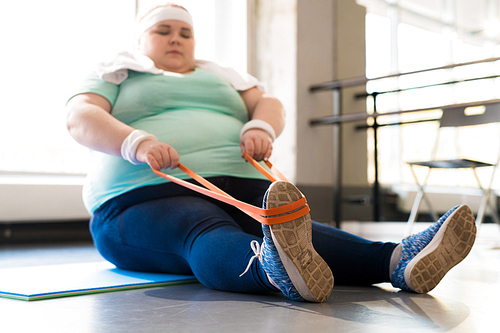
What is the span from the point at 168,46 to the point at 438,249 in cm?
95

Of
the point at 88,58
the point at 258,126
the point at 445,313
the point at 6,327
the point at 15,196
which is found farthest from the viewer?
the point at 88,58

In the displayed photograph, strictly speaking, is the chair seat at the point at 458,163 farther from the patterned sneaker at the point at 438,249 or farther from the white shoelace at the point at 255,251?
the white shoelace at the point at 255,251

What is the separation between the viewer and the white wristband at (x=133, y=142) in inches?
42.0

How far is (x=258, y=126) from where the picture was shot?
4.12 ft

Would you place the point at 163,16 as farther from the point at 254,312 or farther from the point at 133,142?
the point at 254,312

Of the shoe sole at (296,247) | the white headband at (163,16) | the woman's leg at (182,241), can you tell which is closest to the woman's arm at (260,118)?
the woman's leg at (182,241)

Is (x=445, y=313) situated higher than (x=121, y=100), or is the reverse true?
(x=121, y=100)

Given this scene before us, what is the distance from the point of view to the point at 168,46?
1430 mm

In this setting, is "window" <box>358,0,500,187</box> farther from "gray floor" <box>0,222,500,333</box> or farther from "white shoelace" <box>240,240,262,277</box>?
"white shoelace" <box>240,240,262,277</box>

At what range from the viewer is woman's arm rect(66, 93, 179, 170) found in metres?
1.05

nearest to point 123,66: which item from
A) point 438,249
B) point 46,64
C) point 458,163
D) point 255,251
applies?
point 255,251

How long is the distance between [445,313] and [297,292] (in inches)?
9.8

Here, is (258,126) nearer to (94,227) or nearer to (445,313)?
(94,227)

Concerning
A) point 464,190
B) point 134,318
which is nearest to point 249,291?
point 134,318
